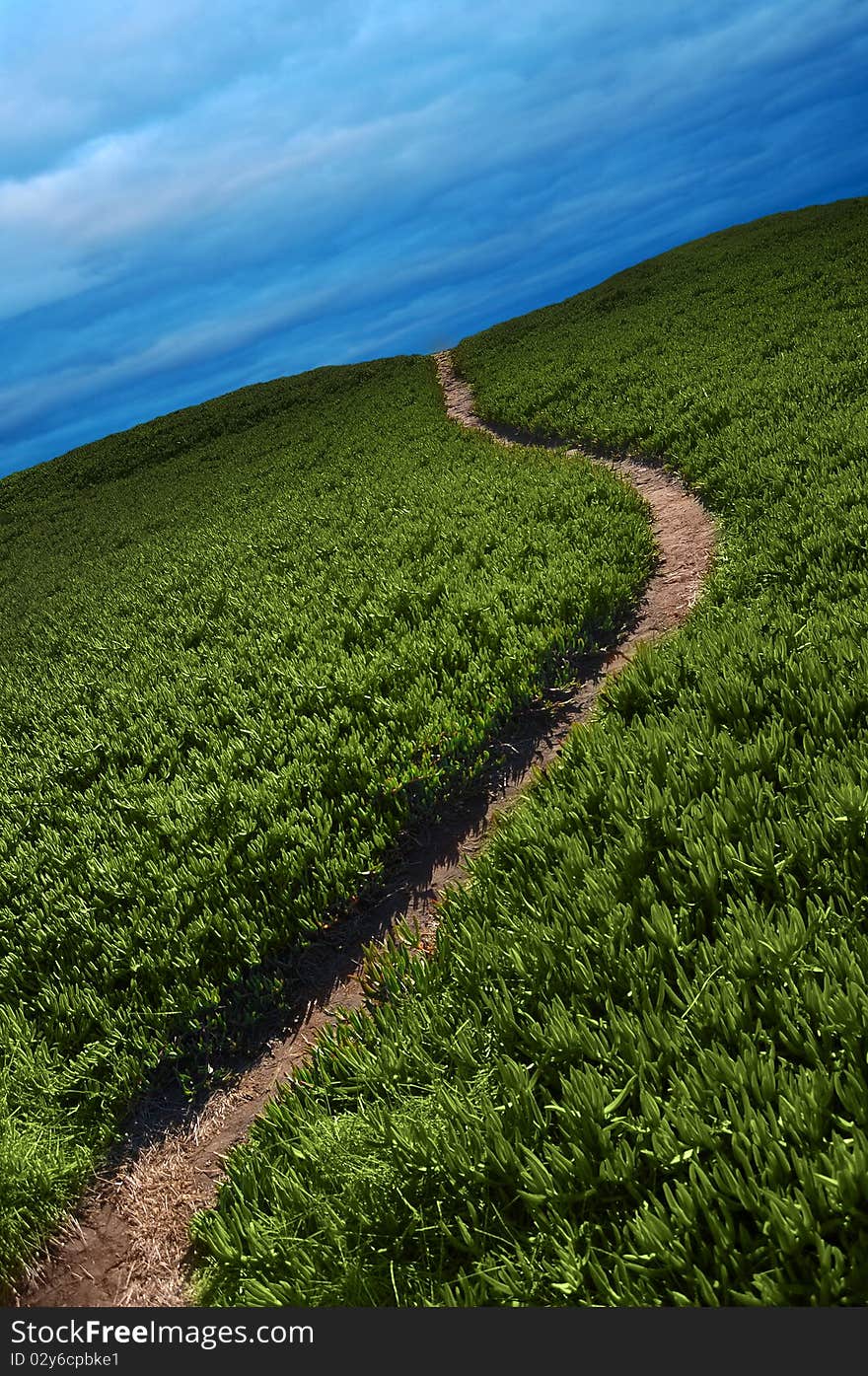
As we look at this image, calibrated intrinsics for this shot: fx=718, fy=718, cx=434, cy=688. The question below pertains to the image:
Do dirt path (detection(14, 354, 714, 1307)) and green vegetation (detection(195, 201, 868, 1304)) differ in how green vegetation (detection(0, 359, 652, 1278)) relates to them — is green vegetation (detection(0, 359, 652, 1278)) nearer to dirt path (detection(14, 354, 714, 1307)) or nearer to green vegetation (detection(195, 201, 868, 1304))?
dirt path (detection(14, 354, 714, 1307))

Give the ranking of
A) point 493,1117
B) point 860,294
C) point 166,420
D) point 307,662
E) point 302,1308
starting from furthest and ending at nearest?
point 166,420, point 860,294, point 307,662, point 493,1117, point 302,1308

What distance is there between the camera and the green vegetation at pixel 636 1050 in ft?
7.57

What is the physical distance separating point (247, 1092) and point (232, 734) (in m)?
3.75

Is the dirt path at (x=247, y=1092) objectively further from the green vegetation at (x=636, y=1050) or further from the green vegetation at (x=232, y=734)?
the green vegetation at (x=636, y=1050)

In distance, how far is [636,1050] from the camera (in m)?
2.83

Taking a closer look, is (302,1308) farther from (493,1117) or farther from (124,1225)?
(124,1225)

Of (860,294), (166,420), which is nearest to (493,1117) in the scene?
(860,294)

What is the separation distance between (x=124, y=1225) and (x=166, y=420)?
1601 inches

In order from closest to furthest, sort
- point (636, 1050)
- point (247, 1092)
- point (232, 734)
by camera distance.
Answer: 1. point (636, 1050)
2. point (247, 1092)
3. point (232, 734)

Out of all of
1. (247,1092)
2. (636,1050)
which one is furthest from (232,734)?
(636,1050)

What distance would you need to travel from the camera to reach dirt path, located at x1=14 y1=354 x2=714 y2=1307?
11.3 ft

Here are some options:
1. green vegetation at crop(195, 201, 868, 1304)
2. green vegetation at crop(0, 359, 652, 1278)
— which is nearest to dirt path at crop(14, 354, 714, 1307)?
green vegetation at crop(0, 359, 652, 1278)

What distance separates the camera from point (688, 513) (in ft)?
34.8

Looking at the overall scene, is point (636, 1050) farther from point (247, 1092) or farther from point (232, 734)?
point (232, 734)
